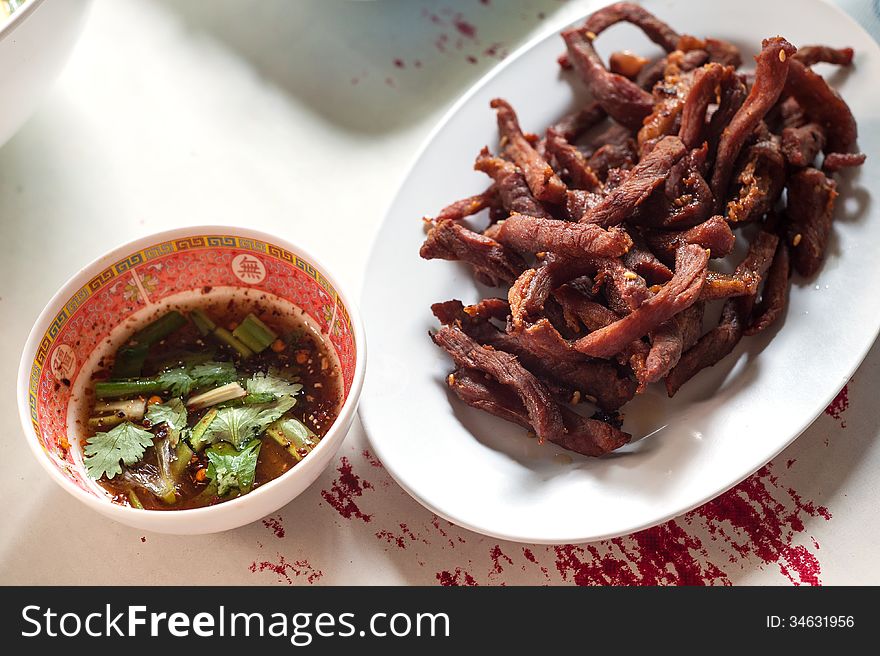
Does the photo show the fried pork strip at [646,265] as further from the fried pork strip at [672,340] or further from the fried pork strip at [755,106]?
the fried pork strip at [755,106]

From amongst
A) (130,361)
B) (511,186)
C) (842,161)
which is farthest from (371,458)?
(842,161)

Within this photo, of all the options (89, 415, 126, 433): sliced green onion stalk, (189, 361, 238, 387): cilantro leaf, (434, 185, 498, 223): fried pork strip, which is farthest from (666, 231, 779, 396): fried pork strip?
(89, 415, 126, 433): sliced green onion stalk

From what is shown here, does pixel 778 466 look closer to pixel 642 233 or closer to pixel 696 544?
pixel 696 544

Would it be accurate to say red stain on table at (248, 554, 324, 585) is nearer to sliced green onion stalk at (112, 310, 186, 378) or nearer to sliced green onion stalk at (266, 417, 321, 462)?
sliced green onion stalk at (266, 417, 321, 462)

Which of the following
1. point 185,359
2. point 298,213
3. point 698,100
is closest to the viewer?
point 185,359

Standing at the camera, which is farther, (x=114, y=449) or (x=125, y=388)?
(x=125, y=388)

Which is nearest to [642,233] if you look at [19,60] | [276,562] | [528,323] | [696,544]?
[528,323]

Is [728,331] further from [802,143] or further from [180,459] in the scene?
[180,459]
